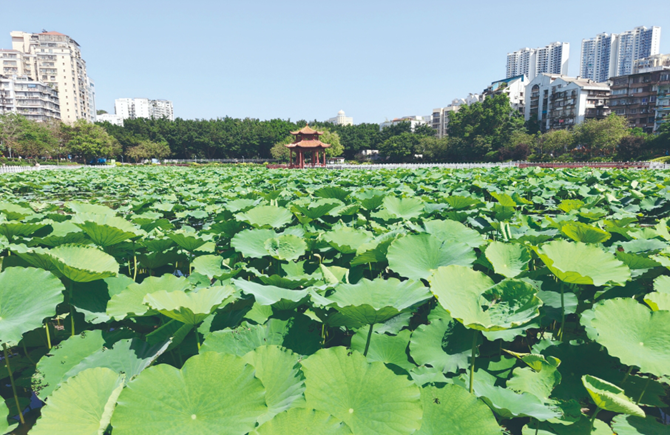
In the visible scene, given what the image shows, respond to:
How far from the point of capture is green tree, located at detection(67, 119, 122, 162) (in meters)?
42.0

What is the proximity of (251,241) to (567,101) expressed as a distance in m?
65.3

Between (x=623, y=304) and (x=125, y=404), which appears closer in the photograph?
(x=125, y=404)

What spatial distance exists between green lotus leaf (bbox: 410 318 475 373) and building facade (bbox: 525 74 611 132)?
200 ft

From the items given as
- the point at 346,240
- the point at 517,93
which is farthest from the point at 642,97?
the point at 346,240

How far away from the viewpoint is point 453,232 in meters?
2.10

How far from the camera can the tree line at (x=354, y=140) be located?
36.5 m

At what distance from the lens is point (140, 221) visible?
2.54 m

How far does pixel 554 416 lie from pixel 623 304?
531mm

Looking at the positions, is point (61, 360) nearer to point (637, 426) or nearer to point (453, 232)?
point (637, 426)

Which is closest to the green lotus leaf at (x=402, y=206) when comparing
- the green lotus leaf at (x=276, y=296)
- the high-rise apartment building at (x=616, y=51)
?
the green lotus leaf at (x=276, y=296)

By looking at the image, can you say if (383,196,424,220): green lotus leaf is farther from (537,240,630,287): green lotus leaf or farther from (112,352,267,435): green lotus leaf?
(112,352,267,435): green lotus leaf

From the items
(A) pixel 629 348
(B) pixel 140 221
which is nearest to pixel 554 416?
(A) pixel 629 348

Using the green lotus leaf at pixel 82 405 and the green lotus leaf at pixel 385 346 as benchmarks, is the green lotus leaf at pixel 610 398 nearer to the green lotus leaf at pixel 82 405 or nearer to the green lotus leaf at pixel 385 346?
the green lotus leaf at pixel 385 346

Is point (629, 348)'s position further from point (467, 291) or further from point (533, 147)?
point (533, 147)
